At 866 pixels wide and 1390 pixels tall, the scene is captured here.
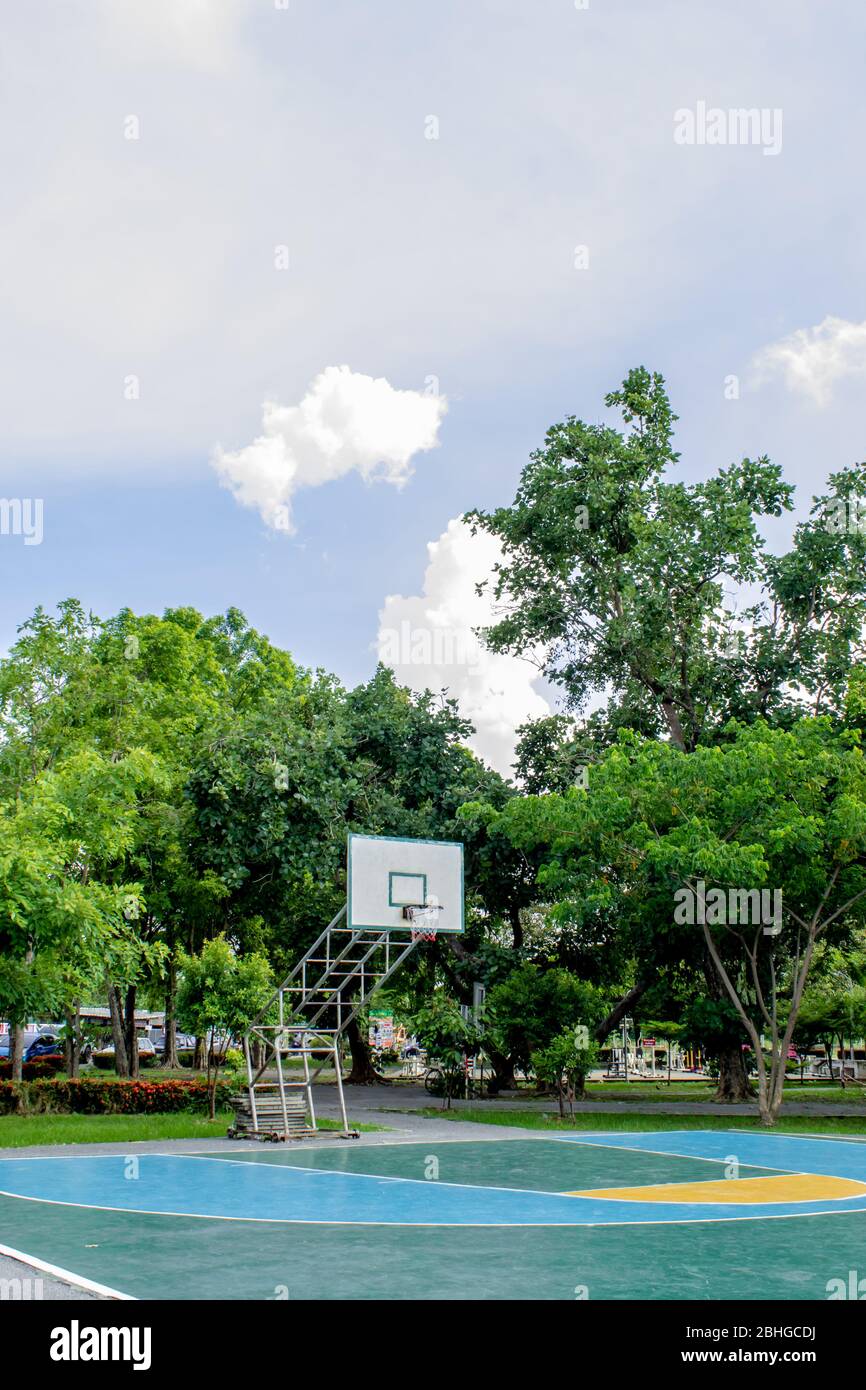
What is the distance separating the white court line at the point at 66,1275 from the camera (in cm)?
799

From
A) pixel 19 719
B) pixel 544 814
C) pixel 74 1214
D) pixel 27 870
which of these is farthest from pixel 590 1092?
pixel 74 1214

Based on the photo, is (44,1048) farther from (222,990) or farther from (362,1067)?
(222,990)

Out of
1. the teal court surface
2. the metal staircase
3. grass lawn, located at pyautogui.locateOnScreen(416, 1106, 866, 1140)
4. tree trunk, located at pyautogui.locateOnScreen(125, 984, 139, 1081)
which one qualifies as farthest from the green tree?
tree trunk, located at pyautogui.locateOnScreen(125, 984, 139, 1081)

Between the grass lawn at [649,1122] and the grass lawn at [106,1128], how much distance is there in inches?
123

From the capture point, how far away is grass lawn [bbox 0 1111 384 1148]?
20.1 metres

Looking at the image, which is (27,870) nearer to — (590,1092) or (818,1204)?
(818,1204)

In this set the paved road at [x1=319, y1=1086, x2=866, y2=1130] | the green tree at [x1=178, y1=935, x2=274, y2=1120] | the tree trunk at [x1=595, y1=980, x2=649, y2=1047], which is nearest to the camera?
the green tree at [x1=178, y1=935, x2=274, y2=1120]

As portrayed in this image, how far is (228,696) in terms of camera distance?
39031 millimetres

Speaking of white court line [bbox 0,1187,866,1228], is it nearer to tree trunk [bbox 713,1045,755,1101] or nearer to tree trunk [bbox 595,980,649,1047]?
tree trunk [bbox 595,980,649,1047]

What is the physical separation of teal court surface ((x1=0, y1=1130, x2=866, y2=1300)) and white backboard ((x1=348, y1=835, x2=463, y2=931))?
3.83 meters

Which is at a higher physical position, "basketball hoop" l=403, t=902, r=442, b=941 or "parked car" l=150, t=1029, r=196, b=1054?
"basketball hoop" l=403, t=902, r=442, b=941

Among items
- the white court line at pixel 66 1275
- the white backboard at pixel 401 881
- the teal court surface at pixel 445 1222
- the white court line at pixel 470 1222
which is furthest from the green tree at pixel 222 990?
the white court line at pixel 66 1275
